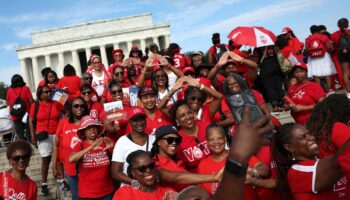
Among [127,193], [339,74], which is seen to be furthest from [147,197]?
[339,74]

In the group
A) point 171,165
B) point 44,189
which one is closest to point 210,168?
point 171,165

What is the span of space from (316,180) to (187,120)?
2.19 m

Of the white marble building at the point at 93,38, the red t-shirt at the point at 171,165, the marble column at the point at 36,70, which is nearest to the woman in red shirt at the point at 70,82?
the red t-shirt at the point at 171,165

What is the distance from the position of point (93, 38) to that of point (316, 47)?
5598 centimetres

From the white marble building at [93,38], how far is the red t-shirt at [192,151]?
186 feet

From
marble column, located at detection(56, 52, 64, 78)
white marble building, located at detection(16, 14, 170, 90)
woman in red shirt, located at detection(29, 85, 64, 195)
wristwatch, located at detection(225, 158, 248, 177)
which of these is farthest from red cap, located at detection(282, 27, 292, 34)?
marble column, located at detection(56, 52, 64, 78)

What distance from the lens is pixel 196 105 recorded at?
5371 millimetres

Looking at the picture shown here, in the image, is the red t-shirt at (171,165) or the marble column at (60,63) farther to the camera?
the marble column at (60,63)

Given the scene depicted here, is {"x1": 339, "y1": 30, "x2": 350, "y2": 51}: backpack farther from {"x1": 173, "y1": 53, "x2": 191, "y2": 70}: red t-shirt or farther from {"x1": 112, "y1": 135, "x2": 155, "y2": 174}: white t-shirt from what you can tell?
{"x1": 112, "y1": 135, "x2": 155, "y2": 174}: white t-shirt

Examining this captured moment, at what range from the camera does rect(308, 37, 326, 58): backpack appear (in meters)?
9.20

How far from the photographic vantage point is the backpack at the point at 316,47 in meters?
9.20

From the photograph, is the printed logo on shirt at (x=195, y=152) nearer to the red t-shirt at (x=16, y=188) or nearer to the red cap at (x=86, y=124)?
the red cap at (x=86, y=124)

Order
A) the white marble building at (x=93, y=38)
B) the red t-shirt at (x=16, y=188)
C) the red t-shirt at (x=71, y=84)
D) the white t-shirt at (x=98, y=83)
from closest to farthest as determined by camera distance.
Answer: the red t-shirt at (x=16, y=188) < the white t-shirt at (x=98, y=83) < the red t-shirt at (x=71, y=84) < the white marble building at (x=93, y=38)

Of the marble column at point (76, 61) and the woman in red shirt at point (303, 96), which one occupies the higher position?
the marble column at point (76, 61)
